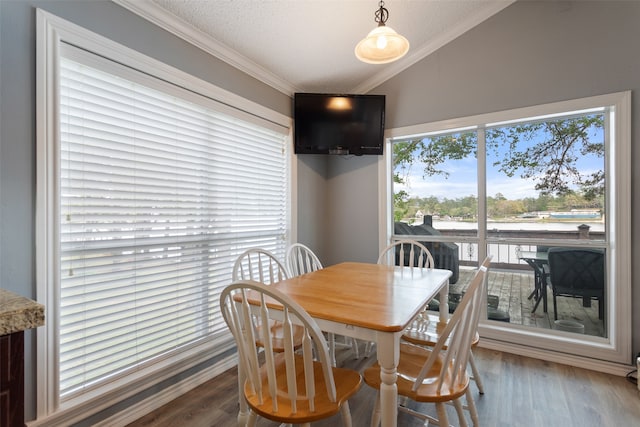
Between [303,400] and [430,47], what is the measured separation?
315 cm

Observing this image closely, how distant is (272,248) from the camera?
9.59ft

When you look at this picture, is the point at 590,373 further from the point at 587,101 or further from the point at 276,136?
the point at 276,136

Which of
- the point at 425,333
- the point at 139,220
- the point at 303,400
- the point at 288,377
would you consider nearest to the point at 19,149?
the point at 139,220

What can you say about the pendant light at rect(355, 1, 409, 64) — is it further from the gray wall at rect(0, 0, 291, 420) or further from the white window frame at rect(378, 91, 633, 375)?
the gray wall at rect(0, 0, 291, 420)

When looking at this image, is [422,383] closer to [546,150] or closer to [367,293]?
[367,293]

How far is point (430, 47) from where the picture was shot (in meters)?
2.91

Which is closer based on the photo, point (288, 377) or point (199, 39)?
point (288, 377)

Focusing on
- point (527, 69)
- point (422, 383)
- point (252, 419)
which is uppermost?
point (527, 69)

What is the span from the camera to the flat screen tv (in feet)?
9.90

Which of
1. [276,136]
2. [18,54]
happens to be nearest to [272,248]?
[276,136]

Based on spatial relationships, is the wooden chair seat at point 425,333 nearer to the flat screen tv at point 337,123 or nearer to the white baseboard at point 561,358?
the white baseboard at point 561,358

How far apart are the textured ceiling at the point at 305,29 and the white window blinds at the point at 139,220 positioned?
0.49 meters

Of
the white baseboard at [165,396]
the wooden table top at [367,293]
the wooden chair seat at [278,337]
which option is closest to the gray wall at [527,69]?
the wooden table top at [367,293]

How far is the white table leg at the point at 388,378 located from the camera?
3.72 ft
